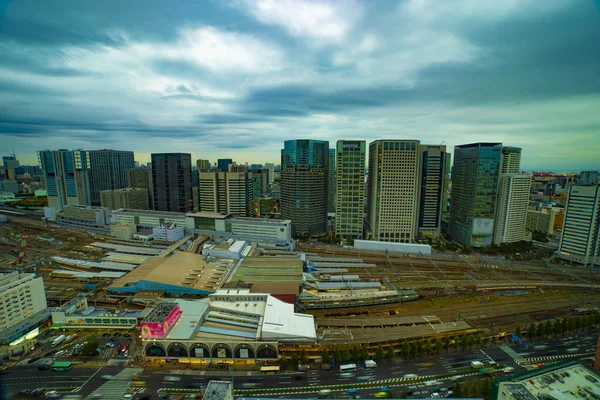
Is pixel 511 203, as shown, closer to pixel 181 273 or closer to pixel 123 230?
pixel 181 273

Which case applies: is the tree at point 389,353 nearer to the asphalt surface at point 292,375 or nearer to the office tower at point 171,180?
the asphalt surface at point 292,375

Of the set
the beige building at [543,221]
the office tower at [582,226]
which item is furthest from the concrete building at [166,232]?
the beige building at [543,221]

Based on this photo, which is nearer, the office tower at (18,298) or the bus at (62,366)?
the bus at (62,366)

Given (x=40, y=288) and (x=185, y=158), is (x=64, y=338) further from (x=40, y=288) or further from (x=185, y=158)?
(x=185, y=158)

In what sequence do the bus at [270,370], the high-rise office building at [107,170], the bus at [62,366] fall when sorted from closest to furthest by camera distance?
the bus at [62,366]
the bus at [270,370]
the high-rise office building at [107,170]

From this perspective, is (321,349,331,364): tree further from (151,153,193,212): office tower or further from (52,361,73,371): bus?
(151,153,193,212): office tower

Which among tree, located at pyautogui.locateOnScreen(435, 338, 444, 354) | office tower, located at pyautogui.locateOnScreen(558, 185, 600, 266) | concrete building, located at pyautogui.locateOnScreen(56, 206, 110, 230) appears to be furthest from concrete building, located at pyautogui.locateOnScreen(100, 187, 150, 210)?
office tower, located at pyautogui.locateOnScreen(558, 185, 600, 266)

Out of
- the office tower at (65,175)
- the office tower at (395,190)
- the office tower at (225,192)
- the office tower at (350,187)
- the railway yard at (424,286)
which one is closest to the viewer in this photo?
the railway yard at (424,286)

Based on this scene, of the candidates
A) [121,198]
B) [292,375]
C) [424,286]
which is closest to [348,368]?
[292,375]
